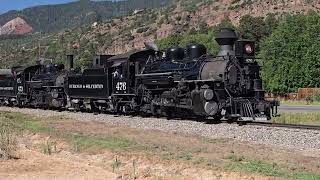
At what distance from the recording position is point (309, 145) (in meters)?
15.6

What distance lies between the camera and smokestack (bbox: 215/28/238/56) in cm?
2342

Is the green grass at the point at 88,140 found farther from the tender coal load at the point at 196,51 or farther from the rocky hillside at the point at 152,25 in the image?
the rocky hillside at the point at 152,25

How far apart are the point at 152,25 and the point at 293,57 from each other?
57120mm

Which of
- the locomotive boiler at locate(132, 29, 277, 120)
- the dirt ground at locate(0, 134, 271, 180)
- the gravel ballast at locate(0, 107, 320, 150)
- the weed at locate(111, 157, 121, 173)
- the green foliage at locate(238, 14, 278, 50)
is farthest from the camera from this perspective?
the green foliage at locate(238, 14, 278, 50)

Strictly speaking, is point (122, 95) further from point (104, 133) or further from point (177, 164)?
point (177, 164)

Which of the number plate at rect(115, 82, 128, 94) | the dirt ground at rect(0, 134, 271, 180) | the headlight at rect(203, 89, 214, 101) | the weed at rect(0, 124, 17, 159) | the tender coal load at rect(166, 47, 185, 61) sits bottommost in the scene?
the dirt ground at rect(0, 134, 271, 180)

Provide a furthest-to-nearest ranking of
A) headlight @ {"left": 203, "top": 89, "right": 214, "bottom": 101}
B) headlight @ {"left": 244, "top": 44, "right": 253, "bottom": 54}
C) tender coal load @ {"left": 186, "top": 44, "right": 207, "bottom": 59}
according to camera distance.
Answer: tender coal load @ {"left": 186, "top": 44, "right": 207, "bottom": 59} < headlight @ {"left": 244, "top": 44, "right": 253, "bottom": 54} < headlight @ {"left": 203, "top": 89, "right": 214, "bottom": 101}

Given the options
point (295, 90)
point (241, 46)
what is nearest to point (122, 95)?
point (241, 46)

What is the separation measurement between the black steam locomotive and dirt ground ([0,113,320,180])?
514 cm

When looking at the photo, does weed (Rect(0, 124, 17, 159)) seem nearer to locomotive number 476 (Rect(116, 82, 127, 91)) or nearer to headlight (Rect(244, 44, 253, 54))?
headlight (Rect(244, 44, 253, 54))

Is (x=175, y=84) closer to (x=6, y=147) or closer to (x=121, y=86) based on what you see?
(x=121, y=86)

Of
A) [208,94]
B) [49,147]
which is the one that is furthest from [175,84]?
[49,147]

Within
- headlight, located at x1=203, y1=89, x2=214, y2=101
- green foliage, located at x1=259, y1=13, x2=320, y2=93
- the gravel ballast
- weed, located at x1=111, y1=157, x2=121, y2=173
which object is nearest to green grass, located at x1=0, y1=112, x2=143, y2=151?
weed, located at x1=111, y1=157, x2=121, y2=173

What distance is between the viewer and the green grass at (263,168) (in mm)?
11103
